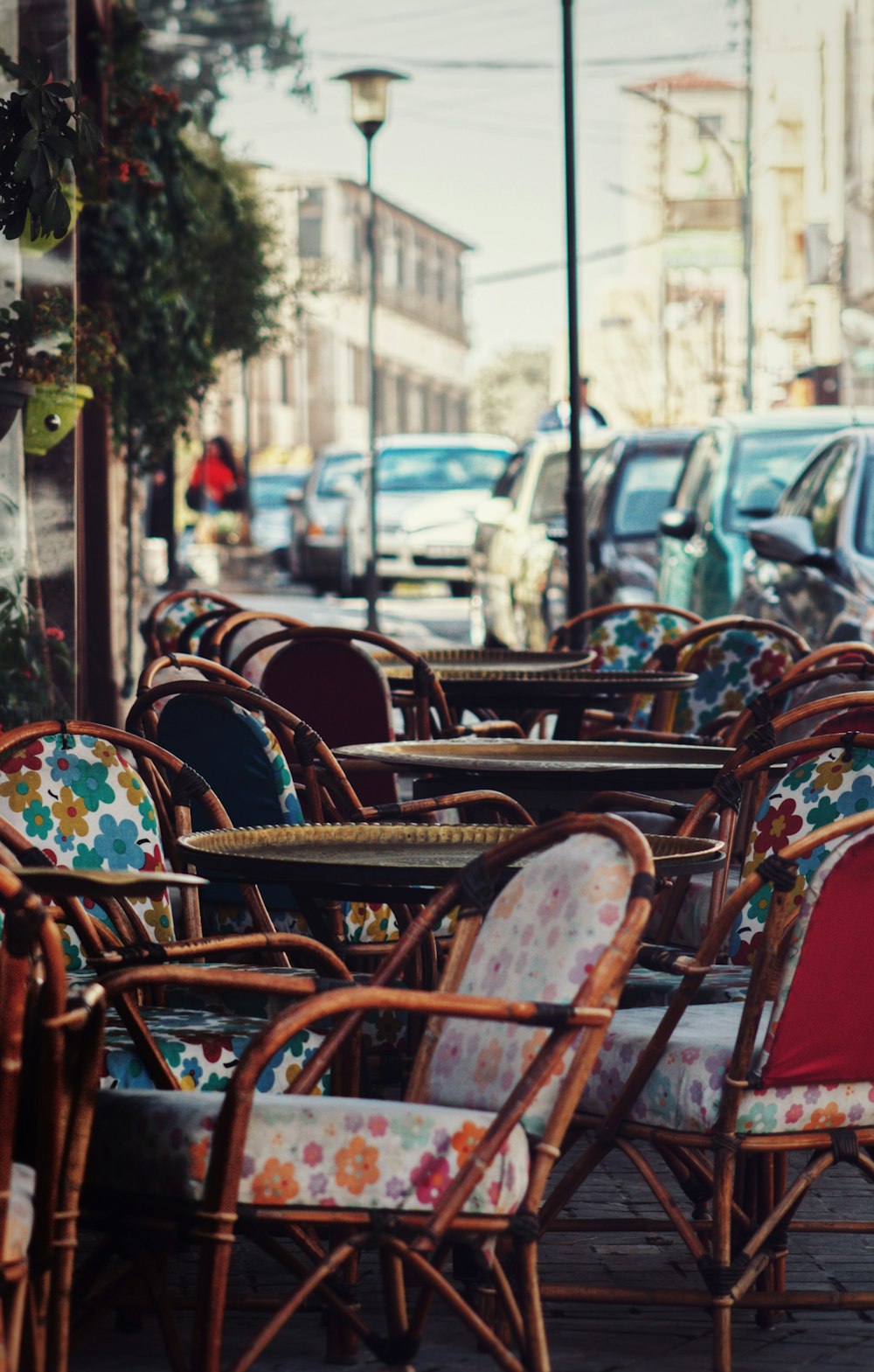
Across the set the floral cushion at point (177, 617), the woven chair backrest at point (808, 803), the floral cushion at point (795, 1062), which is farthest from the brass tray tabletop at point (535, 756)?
the floral cushion at point (177, 617)

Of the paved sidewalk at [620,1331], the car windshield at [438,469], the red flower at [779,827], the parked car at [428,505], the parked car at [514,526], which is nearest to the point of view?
the paved sidewalk at [620,1331]

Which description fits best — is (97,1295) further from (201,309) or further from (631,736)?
(201,309)

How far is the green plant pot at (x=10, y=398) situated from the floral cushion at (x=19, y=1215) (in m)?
4.08

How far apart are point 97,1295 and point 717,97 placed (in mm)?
93632

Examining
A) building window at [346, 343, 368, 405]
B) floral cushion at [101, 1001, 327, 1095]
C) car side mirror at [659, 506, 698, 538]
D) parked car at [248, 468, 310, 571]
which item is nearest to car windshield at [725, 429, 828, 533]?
Result: car side mirror at [659, 506, 698, 538]

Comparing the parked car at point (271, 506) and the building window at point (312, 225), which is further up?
the building window at point (312, 225)

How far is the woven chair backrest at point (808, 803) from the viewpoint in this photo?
430 centimetres

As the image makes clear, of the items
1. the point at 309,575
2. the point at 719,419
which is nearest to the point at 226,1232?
the point at 719,419

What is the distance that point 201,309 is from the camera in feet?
40.4

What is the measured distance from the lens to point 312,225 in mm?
77875

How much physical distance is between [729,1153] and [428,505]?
20.9 meters

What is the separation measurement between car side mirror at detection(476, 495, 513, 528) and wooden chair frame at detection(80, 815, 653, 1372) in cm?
1320

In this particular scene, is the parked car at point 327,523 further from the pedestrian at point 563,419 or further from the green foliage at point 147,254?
the green foliage at point 147,254

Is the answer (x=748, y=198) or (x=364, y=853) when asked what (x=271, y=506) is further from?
(x=364, y=853)
